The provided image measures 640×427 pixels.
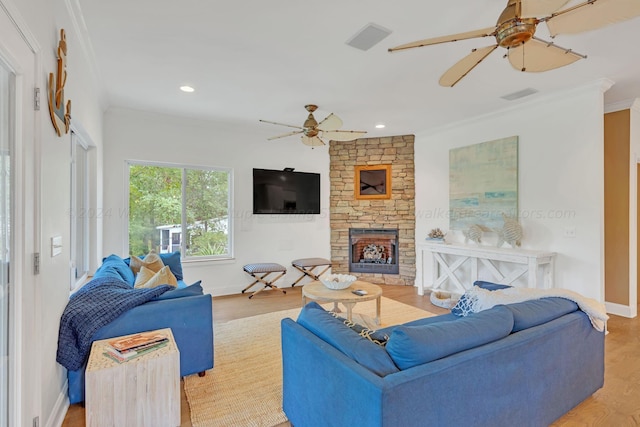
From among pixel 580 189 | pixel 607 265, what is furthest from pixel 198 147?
pixel 607 265

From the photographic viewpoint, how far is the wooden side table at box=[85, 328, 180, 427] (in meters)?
1.70

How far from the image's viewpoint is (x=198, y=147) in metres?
4.86

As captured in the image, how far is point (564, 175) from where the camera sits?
371 centimetres

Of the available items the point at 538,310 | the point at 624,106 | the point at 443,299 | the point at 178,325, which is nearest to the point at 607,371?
the point at 538,310

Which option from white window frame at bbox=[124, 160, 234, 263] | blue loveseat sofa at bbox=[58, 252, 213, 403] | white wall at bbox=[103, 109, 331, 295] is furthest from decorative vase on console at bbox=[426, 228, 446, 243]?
blue loveseat sofa at bbox=[58, 252, 213, 403]

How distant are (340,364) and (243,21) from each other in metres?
2.34

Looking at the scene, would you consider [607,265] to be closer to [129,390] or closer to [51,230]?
[129,390]

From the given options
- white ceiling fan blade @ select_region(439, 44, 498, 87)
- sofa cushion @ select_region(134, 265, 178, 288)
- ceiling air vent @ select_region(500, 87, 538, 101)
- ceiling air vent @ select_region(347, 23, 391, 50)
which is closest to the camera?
white ceiling fan blade @ select_region(439, 44, 498, 87)

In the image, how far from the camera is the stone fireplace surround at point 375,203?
568cm

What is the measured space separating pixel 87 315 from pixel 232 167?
3.31 meters

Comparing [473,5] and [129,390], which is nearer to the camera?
[129,390]

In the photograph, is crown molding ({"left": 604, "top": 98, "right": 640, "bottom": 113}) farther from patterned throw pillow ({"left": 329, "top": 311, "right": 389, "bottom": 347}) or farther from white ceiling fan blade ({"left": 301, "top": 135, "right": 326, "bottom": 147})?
patterned throw pillow ({"left": 329, "top": 311, "right": 389, "bottom": 347})

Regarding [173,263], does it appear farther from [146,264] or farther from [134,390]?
[134,390]

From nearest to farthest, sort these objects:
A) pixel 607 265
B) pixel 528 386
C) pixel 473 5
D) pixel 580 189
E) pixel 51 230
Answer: pixel 528 386 → pixel 51 230 → pixel 473 5 → pixel 580 189 → pixel 607 265
